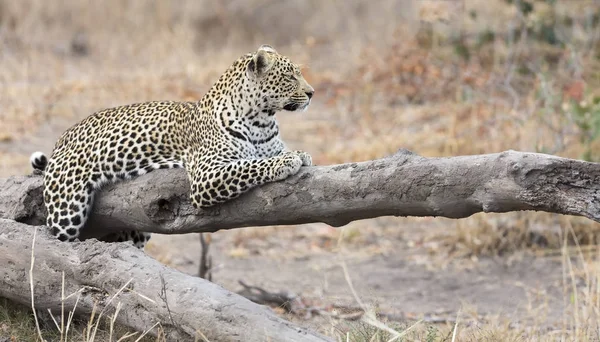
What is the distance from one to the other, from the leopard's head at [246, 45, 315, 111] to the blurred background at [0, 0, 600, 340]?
144 centimetres

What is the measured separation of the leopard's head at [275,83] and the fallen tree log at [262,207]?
0.79m

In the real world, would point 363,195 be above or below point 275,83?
below

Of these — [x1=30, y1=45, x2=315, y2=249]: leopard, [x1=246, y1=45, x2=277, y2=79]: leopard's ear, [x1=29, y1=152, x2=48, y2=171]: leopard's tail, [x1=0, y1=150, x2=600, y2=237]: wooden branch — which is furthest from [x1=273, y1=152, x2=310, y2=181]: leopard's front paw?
[x1=29, y1=152, x2=48, y2=171]: leopard's tail

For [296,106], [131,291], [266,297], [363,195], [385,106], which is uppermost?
[296,106]

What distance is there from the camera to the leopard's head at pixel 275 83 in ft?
20.9

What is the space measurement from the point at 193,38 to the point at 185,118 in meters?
11.9

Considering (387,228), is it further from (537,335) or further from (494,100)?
(537,335)

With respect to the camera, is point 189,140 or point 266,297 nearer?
point 189,140

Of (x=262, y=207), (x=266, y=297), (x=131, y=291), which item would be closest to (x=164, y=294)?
(x=131, y=291)

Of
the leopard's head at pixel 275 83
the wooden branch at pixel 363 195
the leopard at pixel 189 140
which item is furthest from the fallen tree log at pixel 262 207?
the leopard's head at pixel 275 83

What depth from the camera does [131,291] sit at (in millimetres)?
5250

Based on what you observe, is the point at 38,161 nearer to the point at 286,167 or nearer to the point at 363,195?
the point at 286,167

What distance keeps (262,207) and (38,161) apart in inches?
89.8

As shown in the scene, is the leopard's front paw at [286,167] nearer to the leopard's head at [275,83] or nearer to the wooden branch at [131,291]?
the wooden branch at [131,291]
